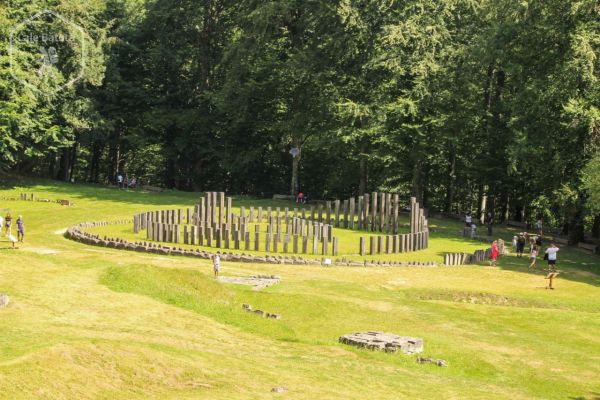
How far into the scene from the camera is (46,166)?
8562 centimetres

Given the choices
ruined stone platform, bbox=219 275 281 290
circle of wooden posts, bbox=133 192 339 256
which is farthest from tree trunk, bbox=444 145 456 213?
ruined stone platform, bbox=219 275 281 290

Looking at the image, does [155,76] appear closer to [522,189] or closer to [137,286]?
[522,189]

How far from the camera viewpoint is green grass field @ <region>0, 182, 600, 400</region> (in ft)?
51.6

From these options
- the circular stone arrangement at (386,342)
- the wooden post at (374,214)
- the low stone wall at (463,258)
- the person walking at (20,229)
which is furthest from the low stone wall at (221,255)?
the circular stone arrangement at (386,342)

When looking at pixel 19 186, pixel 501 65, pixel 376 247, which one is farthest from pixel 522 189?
pixel 19 186

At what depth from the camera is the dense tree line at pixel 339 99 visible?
52938 millimetres

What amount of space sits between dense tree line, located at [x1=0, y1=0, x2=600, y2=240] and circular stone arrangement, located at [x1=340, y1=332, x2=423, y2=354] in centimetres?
2588

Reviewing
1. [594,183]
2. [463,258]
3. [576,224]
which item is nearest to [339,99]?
[576,224]

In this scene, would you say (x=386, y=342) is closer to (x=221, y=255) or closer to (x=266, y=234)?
(x=221, y=255)

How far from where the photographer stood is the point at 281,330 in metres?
23.6

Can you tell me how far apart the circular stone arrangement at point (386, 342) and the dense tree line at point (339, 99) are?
84.9 ft

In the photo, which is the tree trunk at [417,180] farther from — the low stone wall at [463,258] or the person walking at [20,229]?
the person walking at [20,229]

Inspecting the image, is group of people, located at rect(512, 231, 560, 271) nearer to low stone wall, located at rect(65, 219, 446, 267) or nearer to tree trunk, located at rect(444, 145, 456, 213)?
low stone wall, located at rect(65, 219, 446, 267)

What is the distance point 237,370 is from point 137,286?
388 inches
